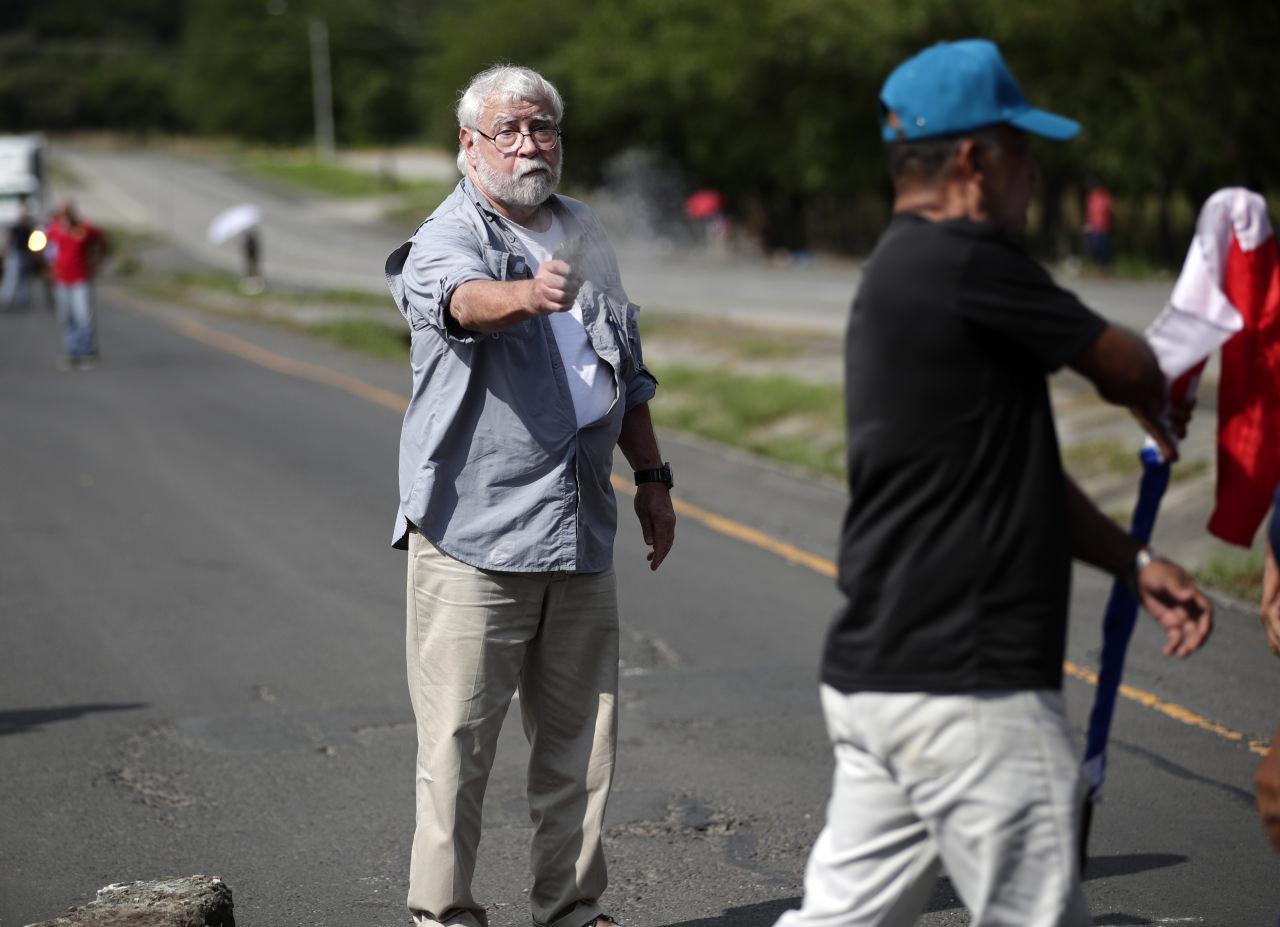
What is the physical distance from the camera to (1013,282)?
2.82 m

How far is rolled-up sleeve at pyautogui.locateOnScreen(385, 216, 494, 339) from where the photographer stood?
3.85 meters

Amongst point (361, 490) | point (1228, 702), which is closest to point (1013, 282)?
point (1228, 702)

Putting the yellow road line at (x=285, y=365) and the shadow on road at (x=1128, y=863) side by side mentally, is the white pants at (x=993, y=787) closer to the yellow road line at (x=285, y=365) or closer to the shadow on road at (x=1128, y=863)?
the shadow on road at (x=1128, y=863)

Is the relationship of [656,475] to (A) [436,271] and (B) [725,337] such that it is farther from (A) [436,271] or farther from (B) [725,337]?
(B) [725,337]

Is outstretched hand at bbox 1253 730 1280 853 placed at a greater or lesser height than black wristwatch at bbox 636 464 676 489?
lesser

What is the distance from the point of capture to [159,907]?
4.16m

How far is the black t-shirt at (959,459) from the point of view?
9.30ft

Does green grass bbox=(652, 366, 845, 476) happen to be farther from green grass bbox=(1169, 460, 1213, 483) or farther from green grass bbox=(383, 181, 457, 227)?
green grass bbox=(383, 181, 457, 227)

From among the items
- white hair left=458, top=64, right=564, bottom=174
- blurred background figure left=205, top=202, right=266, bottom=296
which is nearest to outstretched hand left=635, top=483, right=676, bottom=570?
white hair left=458, top=64, right=564, bottom=174

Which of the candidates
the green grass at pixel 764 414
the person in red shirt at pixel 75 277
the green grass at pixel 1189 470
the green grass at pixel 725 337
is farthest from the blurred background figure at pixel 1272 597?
the person in red shirt at pixel 75 277

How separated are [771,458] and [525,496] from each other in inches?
389

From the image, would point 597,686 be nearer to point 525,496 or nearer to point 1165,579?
point 525,496

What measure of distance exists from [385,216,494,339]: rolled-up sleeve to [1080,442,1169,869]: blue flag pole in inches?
57.4

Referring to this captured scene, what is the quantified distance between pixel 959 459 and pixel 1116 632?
777 mm
